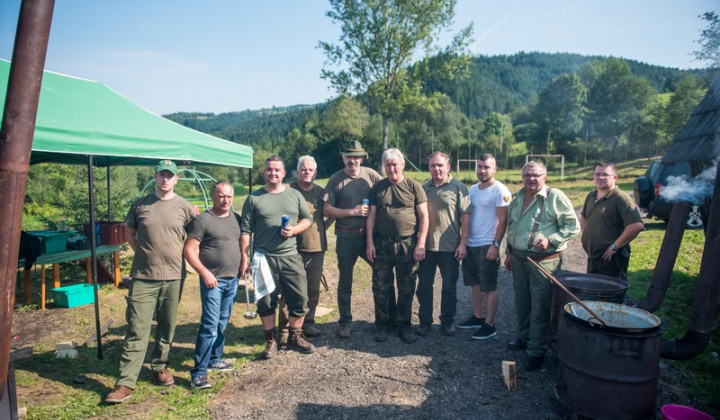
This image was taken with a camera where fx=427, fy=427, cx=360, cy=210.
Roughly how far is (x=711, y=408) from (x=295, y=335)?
362 centimetres

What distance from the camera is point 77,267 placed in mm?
8055

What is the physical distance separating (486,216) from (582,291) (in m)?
1.23

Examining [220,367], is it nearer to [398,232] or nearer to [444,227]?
[398,232]

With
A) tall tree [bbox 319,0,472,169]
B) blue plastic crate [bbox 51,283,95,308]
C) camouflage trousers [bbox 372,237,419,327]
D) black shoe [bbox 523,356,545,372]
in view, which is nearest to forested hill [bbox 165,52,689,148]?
A: tall tree [bbox 319,0,472,169]

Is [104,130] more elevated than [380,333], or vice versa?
[104,130]

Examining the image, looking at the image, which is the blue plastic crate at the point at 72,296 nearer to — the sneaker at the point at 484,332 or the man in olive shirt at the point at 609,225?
the sneaker at the point at 484,332

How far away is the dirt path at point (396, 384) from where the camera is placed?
334cm

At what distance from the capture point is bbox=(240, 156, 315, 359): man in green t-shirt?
4102 millimetres

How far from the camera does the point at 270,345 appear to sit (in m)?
4.36

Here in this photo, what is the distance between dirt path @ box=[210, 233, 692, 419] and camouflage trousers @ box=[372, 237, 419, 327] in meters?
0.32

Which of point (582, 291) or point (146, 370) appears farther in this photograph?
point (146, 370)

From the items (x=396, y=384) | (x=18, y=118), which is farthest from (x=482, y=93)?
(x=18, y=118)

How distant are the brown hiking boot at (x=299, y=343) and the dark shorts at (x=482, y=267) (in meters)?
1.88

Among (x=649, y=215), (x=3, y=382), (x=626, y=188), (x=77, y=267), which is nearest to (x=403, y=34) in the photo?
(x=626, y=188)
